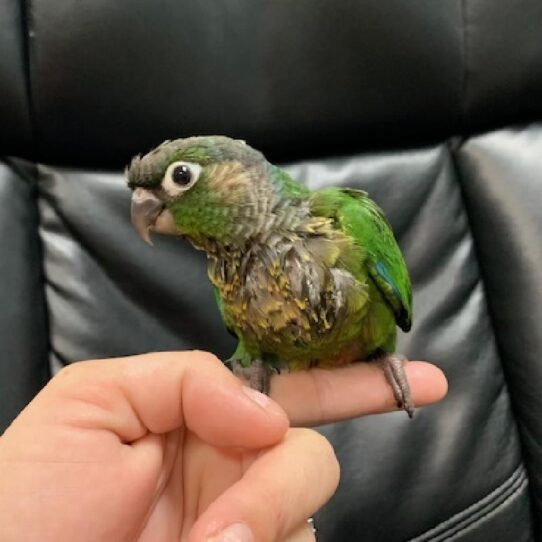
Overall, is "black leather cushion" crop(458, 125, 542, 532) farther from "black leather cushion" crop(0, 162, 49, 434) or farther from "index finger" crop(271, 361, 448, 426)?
"black leather cushion" crop(0, 162, 49, 434)

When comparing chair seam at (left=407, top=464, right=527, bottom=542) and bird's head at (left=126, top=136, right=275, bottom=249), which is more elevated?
bird's head at (left=126, top=136, right=275, bottom=249)

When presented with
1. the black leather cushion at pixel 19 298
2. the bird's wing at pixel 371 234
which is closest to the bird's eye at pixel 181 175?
the bird's wing at pixel 371 234

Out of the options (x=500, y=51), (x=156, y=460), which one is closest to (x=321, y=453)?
(x=156, y=460)

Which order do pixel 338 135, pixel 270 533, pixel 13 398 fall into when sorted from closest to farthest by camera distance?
pixel 270 533 < pixel 13 398 < pixel 338 135

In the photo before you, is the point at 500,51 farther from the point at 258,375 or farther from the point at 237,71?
the point at 258,375

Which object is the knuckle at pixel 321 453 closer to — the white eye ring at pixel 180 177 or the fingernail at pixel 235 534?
the fingernail at pixel 235 534

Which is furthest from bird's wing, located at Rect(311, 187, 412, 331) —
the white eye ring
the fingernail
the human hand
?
the fingernail

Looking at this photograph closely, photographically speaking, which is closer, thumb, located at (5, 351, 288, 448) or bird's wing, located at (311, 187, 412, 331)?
thumb, located at (5, 351, 288, 448)

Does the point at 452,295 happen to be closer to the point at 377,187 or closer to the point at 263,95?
the point at 377,187

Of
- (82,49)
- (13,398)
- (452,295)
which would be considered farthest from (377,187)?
(13,398)
